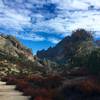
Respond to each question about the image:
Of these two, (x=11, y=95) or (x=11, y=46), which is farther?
(x=11, y=46)

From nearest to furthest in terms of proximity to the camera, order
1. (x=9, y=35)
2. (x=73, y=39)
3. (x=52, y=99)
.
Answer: (x=52, y=99)
(x=73, y=39)
(x=9, y=35)

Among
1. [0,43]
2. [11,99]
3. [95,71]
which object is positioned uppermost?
[0,43]

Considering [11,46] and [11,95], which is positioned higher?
[11,46]

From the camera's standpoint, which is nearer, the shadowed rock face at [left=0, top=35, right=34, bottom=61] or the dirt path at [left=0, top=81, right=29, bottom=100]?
the dirt path at [left=0, top=81, right=29, bottom=100]

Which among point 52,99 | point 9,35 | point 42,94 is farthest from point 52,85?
point 9,35

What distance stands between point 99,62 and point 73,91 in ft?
37.4

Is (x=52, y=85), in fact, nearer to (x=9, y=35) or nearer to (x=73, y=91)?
(x=73, y=91)

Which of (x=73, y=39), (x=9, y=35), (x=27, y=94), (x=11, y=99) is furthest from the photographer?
(x=9, y=35)

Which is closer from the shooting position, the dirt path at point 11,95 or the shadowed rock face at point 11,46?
the dirt path at point 11,95

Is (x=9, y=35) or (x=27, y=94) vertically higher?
(x=9, y=35)

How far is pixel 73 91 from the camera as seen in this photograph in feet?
73.9

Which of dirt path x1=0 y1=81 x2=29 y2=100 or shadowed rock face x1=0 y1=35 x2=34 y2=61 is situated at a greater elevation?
shadowed rock face x1=0 y1=35 x2=34 y2=61

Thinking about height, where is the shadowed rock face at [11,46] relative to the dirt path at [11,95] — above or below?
above

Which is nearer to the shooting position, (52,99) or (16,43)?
(52,99)
